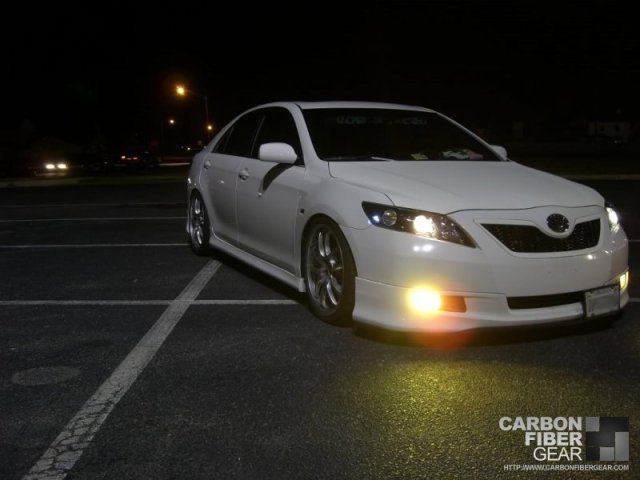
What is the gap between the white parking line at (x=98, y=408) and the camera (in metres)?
2.86

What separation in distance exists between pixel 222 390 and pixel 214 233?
3.37 m

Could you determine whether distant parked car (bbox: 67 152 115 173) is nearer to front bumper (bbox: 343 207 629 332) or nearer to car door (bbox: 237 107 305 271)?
→ car door (bbox: 237 107 305 271)

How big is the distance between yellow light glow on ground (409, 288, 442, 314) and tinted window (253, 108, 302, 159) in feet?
6.16

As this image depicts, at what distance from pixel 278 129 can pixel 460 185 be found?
2057 millimetres

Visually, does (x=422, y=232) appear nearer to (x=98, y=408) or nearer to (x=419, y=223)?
(x=419, y=223)

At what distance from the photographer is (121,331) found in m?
4.84

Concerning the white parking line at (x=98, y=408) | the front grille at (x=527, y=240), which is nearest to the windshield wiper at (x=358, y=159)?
the front grille at (x=527, y=240)

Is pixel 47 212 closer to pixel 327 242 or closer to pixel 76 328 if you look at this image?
pixel 76 328

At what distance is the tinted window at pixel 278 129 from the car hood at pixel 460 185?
0.81 m

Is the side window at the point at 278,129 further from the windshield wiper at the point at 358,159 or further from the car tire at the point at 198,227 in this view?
the car tire at the point at 198,227

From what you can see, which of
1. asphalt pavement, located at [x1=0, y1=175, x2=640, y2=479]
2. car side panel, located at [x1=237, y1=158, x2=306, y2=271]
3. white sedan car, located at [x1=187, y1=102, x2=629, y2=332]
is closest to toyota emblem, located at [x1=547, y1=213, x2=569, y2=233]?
white sedan car, located at [x1=187, y1=102, x2=629, y2=332]

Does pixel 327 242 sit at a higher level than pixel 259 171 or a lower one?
lower

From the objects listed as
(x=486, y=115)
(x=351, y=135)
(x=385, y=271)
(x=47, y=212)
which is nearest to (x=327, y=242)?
(x=385, y=271)

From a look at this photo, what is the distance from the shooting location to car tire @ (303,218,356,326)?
14.8 feet
